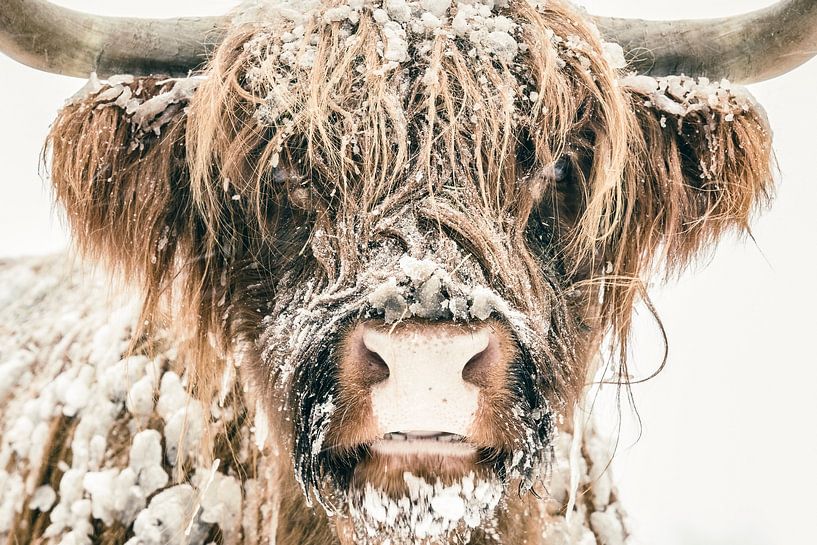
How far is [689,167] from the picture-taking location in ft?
6.73

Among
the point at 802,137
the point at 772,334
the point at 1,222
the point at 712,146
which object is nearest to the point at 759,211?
the point at 712,146

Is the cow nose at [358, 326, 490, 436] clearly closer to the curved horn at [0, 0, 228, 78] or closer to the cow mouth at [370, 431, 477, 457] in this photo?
the cow mouth at [370, 431, 477, 457]

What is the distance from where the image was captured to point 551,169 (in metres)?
1.92

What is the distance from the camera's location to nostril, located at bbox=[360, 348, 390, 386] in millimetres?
1528

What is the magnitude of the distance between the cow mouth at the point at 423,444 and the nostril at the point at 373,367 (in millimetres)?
149

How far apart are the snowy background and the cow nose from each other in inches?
128

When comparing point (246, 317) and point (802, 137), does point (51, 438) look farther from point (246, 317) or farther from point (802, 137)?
point (802, 137)

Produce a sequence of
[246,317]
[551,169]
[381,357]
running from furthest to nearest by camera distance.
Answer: [246,317], [551,169], [381,357]

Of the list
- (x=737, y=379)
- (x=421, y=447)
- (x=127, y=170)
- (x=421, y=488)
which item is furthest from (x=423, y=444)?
(x=737, y=379)

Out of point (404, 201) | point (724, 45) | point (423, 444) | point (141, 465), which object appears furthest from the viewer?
point (141, 465)

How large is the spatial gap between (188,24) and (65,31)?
0.30 meters

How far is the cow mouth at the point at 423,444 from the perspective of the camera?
1.63m

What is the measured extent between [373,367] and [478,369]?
0.66 feet

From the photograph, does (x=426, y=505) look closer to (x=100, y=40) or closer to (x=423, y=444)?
(x=423, y=444)
